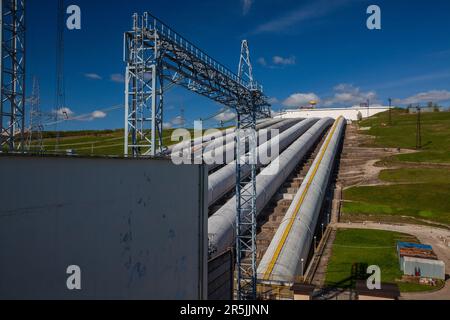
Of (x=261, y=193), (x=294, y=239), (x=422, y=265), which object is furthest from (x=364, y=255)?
(x=261, y=193)

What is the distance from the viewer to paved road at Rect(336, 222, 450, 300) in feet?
62.2

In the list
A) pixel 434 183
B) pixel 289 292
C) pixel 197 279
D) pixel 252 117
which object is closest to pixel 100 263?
pixel 197 279

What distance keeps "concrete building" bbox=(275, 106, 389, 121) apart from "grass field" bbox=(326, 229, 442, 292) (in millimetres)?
81173

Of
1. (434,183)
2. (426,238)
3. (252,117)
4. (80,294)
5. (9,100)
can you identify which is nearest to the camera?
(80,294)

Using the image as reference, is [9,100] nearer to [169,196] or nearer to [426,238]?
[169,196]

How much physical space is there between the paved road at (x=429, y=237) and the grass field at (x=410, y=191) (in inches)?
82.2

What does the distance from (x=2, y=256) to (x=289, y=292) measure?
13.7 m

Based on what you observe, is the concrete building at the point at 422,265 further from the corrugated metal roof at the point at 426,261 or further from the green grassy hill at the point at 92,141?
the green grassy hill at the point at 92,141

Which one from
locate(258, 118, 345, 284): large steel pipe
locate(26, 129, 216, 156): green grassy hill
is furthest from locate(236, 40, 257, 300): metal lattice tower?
locate(26, 129, 216, 156): green grassy hill

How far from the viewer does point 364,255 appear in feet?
79.9

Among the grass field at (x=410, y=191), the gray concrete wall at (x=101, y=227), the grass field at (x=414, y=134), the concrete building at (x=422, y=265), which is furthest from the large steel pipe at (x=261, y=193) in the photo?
the grass field at (x=414, y=134)

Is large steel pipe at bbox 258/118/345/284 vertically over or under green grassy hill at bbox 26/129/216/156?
under

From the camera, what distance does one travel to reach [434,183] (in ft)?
134

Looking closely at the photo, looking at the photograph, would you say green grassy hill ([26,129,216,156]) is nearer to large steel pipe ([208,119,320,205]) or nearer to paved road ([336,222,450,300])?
large steel pipe ([208,119,320,205])
